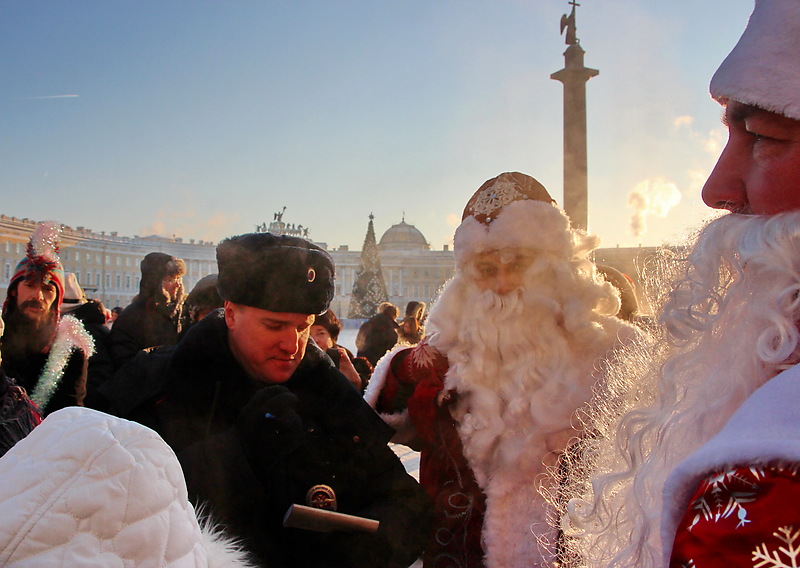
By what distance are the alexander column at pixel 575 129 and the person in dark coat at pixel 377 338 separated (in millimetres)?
4267

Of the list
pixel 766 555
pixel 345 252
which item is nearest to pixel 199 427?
pixel 766 555

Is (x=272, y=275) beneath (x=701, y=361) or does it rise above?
above

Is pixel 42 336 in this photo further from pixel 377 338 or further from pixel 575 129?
pixel 575 129

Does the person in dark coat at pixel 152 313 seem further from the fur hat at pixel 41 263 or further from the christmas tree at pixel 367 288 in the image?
the christmas tree at pixel 367 288

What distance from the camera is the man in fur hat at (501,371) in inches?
79.4

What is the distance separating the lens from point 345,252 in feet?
212

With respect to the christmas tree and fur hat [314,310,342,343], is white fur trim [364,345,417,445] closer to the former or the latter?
fur hat [314,310,342,343]

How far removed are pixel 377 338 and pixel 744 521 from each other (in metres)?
6.31

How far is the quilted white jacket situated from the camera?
597 millimetres

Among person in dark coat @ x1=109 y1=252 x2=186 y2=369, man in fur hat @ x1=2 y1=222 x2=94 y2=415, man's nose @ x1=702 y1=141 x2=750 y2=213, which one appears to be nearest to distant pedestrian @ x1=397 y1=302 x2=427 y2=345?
person in dark coat @ x1=109 y1=252 x2=186 y2=369

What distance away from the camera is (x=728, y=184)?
81 centimetres

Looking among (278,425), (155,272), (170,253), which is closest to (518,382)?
(278,425)

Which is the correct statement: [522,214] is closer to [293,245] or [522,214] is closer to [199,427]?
[293,245]

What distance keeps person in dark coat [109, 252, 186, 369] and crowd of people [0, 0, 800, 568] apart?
0.04 m
